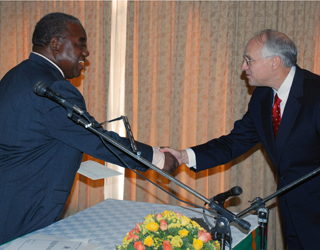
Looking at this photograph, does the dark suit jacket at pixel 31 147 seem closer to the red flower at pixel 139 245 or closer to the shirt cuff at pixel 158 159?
the shirt cuff at pixel 158 159

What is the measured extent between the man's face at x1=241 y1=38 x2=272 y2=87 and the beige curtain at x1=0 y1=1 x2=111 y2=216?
212 cm

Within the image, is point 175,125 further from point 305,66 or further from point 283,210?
point 283,210

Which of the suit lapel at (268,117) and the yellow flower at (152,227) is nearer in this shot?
the yellow flower at (152,227)

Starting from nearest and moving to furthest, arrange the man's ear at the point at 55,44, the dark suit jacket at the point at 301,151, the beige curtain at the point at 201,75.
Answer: the man's ear at the point at 55,44 < the dark suit jacket at the point at 301,151 < the beige curtain at the point at 201,75

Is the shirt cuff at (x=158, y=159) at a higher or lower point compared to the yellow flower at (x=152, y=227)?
higher

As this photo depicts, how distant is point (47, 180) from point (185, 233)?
105cm

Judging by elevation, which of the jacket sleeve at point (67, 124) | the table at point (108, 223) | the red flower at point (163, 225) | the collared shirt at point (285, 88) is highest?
the collared shirt at point (285, 88)

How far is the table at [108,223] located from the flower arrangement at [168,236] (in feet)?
1.50

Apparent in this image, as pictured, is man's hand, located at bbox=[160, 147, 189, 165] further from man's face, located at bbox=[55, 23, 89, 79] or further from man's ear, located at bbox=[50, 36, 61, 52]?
man's ear, located at bbox=[50, 36, 61, 52]

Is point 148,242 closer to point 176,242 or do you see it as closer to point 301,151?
point 176,242

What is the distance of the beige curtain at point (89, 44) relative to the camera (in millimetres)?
4156

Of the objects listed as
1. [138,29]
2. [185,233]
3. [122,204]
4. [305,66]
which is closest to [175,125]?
[138,29]

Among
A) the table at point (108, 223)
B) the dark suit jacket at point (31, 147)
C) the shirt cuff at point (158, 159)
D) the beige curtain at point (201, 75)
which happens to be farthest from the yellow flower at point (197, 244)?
the beige curtain at point (201, 75)

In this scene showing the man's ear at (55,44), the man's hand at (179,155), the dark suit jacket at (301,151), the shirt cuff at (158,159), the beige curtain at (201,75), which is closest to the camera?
the man's ear at (55,44)
